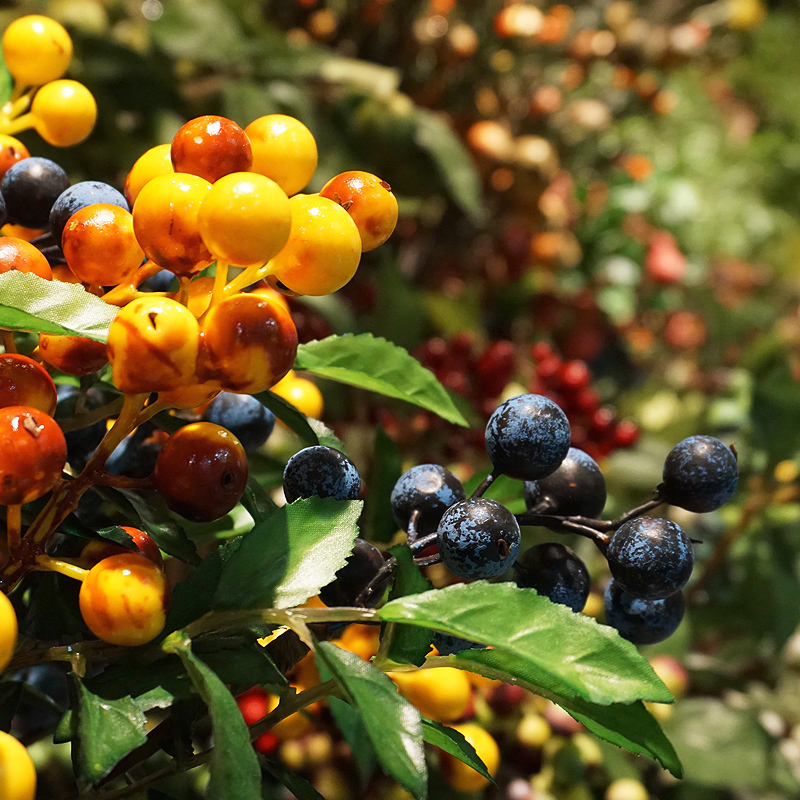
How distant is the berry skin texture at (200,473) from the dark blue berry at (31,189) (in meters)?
0.13

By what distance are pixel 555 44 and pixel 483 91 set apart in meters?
0.13

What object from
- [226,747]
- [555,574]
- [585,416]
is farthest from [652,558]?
[585,416]

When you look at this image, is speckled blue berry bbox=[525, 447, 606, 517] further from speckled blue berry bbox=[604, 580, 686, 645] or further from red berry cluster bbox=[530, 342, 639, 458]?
red berry cluster bbox=[530, 342, 639, 458]

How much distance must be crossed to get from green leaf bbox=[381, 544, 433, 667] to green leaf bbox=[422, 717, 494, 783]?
0.02 metres

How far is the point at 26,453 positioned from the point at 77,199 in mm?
118

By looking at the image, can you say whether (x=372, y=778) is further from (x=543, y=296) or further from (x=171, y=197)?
(x=543, y=296)

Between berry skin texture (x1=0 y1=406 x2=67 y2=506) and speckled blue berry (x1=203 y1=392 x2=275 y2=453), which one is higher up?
berry skin texture (x1=0 y1=406 x2=67 y2=506)

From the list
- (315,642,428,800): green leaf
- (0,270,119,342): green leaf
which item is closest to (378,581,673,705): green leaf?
(315,642,428,800): green leaf

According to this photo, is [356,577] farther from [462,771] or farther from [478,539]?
[462,771]

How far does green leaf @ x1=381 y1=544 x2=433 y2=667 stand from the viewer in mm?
260

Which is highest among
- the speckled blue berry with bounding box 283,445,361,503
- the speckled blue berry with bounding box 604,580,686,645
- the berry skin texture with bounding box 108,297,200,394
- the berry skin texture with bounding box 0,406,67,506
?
the berry skin texture with bounding box 108,297,200,394

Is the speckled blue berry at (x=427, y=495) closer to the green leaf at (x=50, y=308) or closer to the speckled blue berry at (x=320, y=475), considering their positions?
the speckled blue berry at (x=320, y=475)

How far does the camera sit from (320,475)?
0.30 m

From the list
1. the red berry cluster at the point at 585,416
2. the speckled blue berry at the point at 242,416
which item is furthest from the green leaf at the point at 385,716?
the red berry cluster at the point at 585,416
